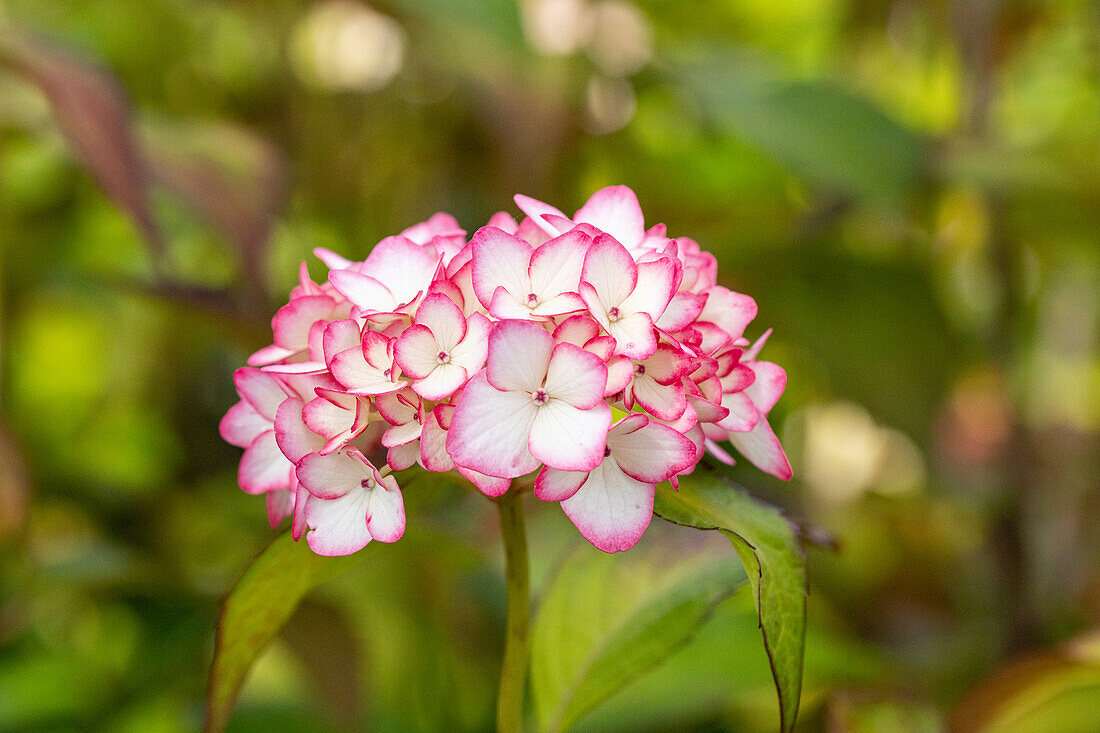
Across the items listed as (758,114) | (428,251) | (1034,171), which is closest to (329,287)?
(428,251)

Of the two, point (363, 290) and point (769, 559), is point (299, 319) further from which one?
point (769, 559)

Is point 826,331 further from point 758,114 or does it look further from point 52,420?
point 52,420

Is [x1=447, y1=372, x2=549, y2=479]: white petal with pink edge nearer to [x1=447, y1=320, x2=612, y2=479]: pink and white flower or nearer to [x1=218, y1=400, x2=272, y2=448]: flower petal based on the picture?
[x1=447, y1=320, x2=612, y2=479]: pink and white flower

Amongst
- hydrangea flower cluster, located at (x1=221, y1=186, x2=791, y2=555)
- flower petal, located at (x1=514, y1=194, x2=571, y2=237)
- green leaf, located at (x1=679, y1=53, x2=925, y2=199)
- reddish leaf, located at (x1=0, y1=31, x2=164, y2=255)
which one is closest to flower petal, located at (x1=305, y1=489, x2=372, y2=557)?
hydrangea flower cluster, located at (x1=221, y1=186, x2=791, y2=555)

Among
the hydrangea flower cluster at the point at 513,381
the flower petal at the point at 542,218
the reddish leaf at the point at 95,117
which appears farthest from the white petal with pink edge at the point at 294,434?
the reddish leaf at the point at 95,117

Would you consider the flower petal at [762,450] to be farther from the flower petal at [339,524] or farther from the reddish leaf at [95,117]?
the reddish leaf at [95,117]

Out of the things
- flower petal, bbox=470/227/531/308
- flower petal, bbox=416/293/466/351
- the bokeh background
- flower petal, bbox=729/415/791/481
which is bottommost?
the bokeh background

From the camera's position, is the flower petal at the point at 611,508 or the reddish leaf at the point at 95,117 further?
the reddish leaf at the point at 95,117
